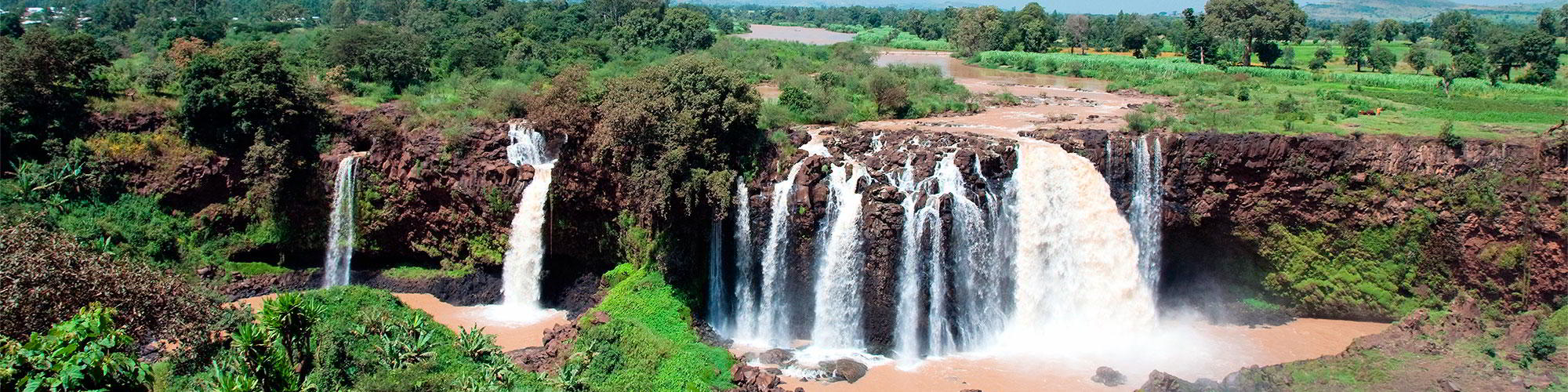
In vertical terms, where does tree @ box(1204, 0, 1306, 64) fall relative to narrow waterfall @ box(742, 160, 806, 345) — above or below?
above

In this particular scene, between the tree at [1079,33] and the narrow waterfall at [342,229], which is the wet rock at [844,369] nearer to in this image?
the narrow waterfall at [342,229]

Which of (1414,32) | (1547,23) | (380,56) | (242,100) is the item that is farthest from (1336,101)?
(1414,32)

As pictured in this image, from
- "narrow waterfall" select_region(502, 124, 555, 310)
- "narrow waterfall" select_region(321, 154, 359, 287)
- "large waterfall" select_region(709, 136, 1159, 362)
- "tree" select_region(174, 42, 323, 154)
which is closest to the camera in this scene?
"large waterfall" select_region(709, 136, 1159, 362)

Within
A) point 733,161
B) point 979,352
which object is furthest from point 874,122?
point 979,352

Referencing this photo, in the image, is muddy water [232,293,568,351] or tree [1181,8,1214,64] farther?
tree [1181,8,1214,64]

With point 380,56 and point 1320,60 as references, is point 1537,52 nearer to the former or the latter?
point 1320,60

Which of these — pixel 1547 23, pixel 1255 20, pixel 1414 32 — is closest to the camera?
pixel 1255 20

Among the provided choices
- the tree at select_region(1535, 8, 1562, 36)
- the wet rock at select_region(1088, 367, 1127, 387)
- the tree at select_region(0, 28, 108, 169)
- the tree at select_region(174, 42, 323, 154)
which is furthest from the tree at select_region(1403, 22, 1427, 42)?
the tree at select_region(0, 28, 108, 169)

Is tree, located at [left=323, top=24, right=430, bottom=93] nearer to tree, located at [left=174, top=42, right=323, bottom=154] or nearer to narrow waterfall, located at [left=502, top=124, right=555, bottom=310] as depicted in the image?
tree, located at [left=174, top=42, right=323, bottom=154]
